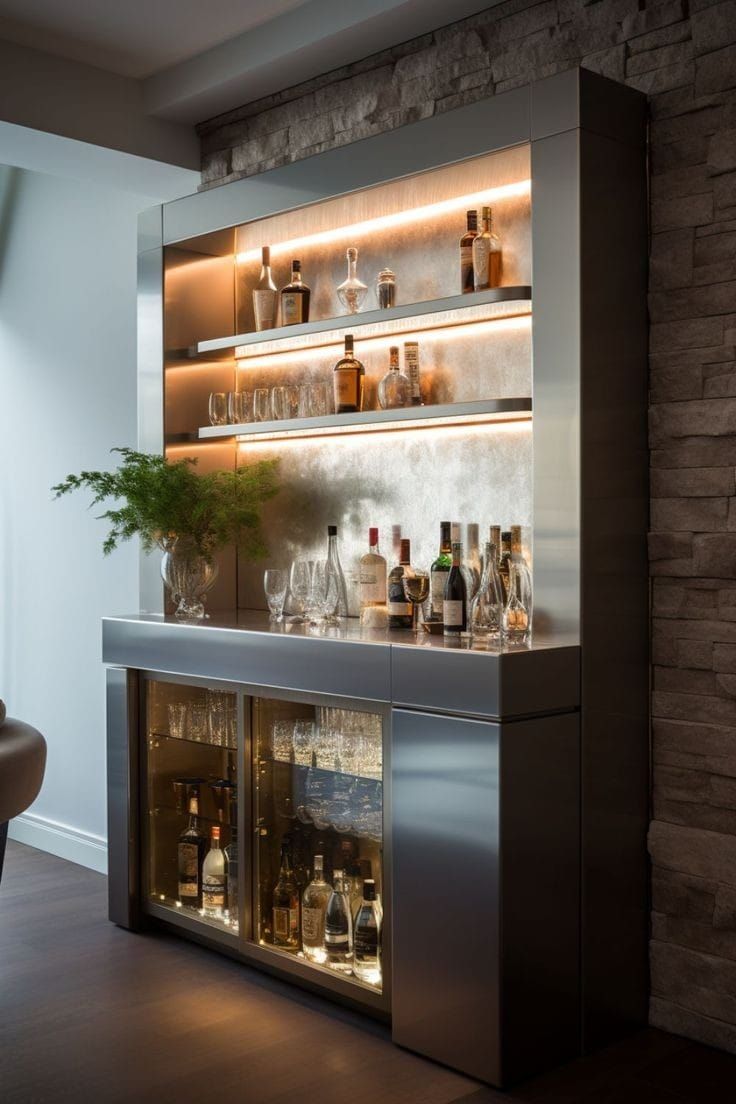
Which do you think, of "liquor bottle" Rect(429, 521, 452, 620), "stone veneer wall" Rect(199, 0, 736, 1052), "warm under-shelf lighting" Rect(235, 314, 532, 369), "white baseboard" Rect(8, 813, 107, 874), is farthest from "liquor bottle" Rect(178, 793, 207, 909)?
"warm under-shelf lighting" Rect(235, 314, 532, 369)

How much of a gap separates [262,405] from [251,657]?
106 cm

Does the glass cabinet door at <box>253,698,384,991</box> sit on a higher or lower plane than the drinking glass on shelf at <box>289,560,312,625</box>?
lower

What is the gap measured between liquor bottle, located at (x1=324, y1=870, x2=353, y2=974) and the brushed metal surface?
217 centimetres

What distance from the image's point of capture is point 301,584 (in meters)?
4.05

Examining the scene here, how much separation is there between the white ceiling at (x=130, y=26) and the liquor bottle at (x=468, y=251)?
40.6 inches

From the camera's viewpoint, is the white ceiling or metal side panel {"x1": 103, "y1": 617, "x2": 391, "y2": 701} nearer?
metal side panel {"x1": 103, "y1": 617, "x2": 391, "y2": 701}

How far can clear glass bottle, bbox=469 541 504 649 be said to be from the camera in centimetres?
335

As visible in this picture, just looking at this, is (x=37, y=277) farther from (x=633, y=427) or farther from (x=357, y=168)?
(x=633, y=427)

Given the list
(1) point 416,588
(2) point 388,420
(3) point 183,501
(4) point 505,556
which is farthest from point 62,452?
(4) point 505,556

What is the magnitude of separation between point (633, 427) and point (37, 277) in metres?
3.42

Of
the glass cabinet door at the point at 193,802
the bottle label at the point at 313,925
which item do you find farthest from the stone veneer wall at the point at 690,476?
the glass cabinet door at the point at 193,802

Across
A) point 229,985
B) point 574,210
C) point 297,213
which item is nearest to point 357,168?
point 297,213

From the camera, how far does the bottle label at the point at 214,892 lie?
3937 mm

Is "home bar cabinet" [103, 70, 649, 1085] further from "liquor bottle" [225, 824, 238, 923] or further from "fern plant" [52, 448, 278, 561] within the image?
"fern plant" [52, 448, 278, 561]
